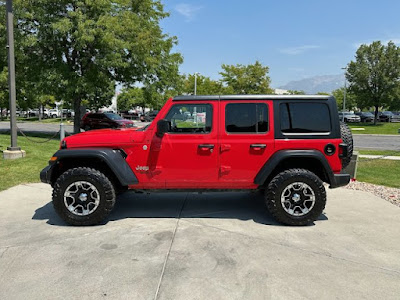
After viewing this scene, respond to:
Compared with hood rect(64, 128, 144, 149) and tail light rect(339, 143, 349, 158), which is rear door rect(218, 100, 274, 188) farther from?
hood rect(64, 128, 144, 149)

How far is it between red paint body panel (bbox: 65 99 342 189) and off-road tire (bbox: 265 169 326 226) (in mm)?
308

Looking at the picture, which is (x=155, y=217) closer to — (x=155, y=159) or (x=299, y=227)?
(x=155, y=159)

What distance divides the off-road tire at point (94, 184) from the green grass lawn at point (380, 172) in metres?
5.73

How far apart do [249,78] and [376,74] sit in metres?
13.4

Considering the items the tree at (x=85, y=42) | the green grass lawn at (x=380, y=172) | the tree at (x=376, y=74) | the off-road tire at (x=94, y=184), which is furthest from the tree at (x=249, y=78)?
the off-road tire at (x=94, y=184)

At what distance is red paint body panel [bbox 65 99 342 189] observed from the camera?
14.4 feet

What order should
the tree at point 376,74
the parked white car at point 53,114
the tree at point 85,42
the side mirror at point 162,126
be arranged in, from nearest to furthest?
1. the side mirror at point 162,126
2. the tree at point 85,42
3. the tree at point 376,74
4. the parked white car at point 53,114

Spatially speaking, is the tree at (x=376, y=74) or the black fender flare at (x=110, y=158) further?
the tree at (x=376, y=74)

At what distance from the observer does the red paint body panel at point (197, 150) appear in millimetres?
4379

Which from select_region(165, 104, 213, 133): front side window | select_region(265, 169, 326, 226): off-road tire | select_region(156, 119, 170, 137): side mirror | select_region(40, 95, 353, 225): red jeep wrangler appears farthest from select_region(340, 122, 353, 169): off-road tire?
select_region(156, 119, 170, 137): side mirror

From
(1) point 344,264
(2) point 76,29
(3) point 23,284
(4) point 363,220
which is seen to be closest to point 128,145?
(3) point 23,284

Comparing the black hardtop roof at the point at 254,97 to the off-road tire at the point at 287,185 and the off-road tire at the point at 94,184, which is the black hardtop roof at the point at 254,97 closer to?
the off-road tire at the point at 287,185

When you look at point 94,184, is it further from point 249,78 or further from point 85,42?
point 249,78

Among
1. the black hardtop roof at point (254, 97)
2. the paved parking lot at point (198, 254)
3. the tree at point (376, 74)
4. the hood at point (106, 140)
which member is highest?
the tree at point (376, 74)
